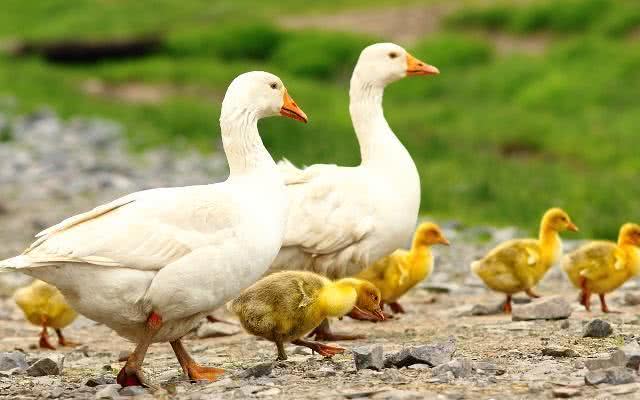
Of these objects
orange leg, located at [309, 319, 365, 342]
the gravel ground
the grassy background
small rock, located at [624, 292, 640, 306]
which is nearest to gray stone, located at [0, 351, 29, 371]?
the gravel ground

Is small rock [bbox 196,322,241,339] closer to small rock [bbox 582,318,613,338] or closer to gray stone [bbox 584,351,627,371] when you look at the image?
small rock [bbox 582,318,613,338]

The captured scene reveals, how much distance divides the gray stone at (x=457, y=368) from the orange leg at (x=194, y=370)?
1.37 meters

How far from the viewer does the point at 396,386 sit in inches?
255

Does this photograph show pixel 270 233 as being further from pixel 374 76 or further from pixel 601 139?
pixel 601 139

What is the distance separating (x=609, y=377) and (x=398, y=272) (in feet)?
13.6

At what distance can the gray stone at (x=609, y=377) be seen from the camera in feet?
20.4

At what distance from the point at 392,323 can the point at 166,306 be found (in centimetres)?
342

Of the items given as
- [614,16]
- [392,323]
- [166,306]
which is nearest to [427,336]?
[392,323]

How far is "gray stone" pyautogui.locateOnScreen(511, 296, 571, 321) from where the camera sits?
9312 millimetres

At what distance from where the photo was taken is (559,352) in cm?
731

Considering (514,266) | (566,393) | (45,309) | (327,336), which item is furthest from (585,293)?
(45,309)

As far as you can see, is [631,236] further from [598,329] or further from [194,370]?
[194,370]

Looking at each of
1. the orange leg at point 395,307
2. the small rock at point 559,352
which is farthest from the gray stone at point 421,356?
the orange leg at point 395,307

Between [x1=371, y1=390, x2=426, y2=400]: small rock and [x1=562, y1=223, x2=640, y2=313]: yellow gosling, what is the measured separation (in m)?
4.14
